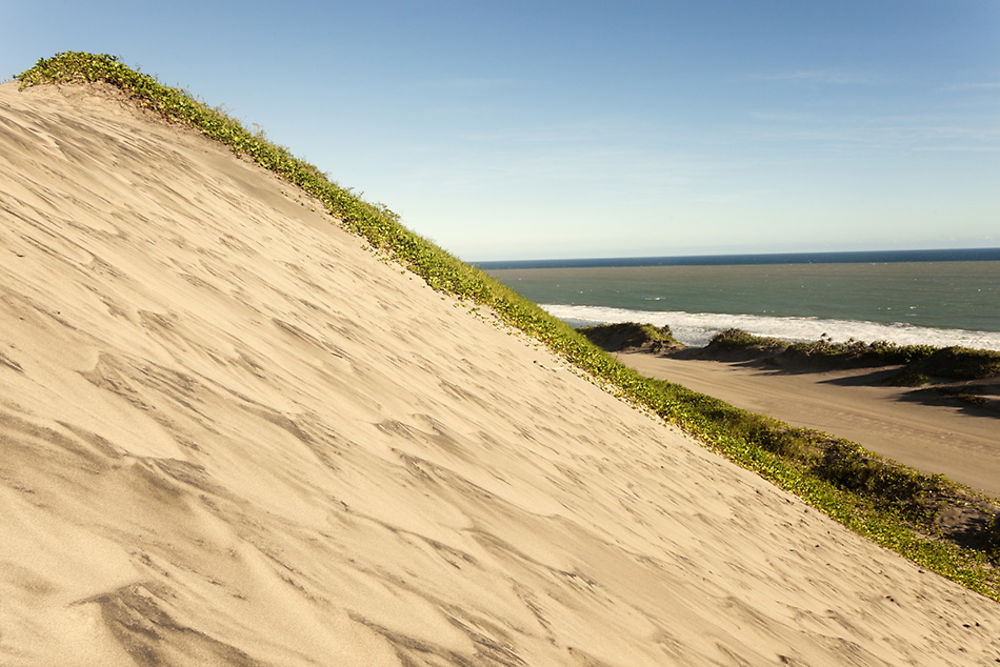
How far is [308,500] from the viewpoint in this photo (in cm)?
223

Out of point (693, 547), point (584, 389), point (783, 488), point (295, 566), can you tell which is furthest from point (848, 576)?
point (295, 566)

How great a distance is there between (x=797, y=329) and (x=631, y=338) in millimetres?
17180

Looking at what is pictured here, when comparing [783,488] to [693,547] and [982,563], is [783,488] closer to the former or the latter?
[982,563]

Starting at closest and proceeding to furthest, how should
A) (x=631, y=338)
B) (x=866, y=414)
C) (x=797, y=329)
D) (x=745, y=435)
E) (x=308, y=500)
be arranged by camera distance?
(x=308, y=500), (x=745, y=435), (x=866, y=414), (x=631, y=338), (x=797, y=329)

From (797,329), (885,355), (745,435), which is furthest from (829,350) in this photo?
(797,329)

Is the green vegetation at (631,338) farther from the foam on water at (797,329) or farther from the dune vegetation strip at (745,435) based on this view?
the dune vegetation strip at (745,435)

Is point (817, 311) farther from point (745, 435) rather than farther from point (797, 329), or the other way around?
point (745, 435)

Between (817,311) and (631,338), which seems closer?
(631,338)

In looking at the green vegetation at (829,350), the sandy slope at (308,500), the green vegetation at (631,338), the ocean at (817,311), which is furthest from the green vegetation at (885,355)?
Answer: the sandy slope at (308,500)

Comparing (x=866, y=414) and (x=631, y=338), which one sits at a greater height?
(x=631, y=338)

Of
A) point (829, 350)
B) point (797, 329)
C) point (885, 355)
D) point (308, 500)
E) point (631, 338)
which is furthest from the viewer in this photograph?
point (797, 329)

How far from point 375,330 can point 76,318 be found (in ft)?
9.84

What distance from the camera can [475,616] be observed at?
202 centimetres

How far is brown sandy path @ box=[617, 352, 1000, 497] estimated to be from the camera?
41.7 feet
